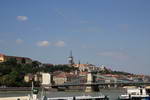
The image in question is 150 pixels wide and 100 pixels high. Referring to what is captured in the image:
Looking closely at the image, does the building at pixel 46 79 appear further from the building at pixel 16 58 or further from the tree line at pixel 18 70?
the building at pixel 16 58

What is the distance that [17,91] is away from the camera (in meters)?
80.8

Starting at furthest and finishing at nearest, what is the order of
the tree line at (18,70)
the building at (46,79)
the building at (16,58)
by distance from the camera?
the building at (16,58) < the building at (46,79) < the tree line at (18,70)

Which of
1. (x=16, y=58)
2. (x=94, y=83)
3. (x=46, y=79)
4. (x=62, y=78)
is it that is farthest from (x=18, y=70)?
(x=94, y=83)

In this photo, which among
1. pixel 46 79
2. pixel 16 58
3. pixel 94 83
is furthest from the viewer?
pixel 16 58

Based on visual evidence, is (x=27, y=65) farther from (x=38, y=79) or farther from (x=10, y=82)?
(x=10, y=82)

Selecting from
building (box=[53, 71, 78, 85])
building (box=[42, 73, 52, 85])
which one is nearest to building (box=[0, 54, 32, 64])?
building (box=[53, 71, 78, 85])

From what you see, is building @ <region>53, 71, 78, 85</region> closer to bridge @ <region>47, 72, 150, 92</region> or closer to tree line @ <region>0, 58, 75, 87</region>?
bridge @ <region>47, 72, 150, 92</region>

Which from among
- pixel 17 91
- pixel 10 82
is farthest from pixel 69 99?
pixel 10 82

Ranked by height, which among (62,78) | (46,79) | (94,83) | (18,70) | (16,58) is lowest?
(94,83)

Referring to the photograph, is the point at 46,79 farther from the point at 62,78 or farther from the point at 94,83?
the point at 94,83

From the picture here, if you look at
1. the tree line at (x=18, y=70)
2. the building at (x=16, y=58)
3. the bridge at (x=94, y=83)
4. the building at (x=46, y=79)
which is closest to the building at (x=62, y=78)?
the building at (x=46, y=79)

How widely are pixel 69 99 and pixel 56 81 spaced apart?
101100 mm

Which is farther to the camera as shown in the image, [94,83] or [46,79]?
[46,79]

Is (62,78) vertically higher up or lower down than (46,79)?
higher up
